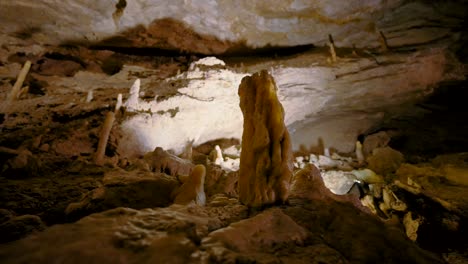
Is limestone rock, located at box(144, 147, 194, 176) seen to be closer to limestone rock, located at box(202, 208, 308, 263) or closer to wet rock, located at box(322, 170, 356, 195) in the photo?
limestone rock, located at box(202, 208, 308, 263)

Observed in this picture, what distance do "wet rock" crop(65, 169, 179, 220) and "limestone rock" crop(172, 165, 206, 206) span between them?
0.47 metres

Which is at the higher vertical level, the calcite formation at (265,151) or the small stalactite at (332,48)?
the small stalactite at (332,48)

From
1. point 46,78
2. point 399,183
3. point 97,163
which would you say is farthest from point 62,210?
point 399,183

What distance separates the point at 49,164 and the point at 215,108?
23.1ft

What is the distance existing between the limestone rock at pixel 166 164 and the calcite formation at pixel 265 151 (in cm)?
434

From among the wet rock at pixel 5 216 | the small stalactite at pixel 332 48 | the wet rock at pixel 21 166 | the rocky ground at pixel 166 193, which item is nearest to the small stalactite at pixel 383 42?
the rocky ground at pixel 166 193

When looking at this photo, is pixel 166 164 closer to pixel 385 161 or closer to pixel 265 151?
pixel 265 151

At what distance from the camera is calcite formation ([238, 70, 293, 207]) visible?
17.4 feet

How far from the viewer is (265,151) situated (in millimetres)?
5344

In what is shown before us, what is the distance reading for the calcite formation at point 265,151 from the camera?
5.29 meters

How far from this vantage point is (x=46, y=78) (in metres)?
9.65

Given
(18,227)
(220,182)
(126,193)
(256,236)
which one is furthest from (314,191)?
(18,227)

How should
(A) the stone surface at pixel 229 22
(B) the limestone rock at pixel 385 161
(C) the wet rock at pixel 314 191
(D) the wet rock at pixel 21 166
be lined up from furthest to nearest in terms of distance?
(B) the limestone rock at pixel 385 161 → (A) the stone surface at pixel 229 22 → (D) the wet rock at pixel 21 166 → (C) the wet rock at pixel 314 191

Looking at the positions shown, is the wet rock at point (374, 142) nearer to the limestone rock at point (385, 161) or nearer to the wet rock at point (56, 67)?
the limestone rock at point (385, 161)
